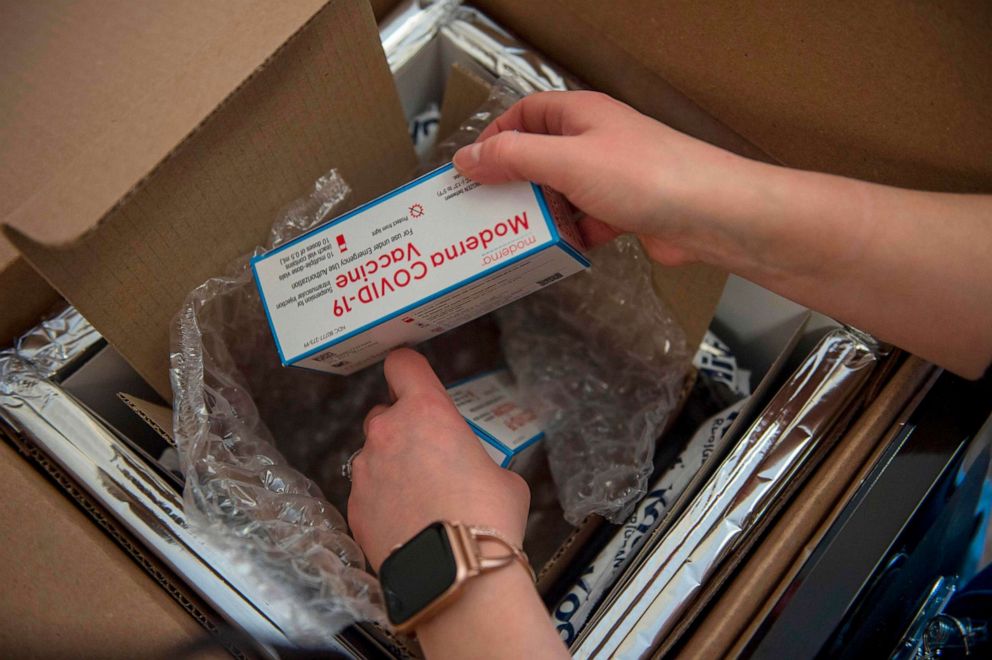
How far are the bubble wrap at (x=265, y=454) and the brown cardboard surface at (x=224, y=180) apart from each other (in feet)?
0.08

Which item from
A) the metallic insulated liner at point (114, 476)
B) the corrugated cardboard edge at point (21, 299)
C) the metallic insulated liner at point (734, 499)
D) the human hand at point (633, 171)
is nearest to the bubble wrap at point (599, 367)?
the metallic insulated liner at point (734, 499)

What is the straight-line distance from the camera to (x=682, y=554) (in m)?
0.52

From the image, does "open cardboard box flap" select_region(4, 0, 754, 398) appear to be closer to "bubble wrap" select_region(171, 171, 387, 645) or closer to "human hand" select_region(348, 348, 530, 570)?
"bubble wrap" select_region(171, 171, 387, 645)

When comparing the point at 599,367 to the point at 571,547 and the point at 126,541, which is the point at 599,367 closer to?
the point at 571,547

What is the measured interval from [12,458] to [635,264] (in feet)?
2.01

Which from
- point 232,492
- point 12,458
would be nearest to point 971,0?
point 232,492

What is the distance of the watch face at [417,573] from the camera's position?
1.42 ft

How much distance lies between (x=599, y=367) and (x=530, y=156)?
0.38 m

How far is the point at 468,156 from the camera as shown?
487mm

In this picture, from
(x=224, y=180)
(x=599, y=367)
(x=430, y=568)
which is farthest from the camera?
(x=599, y=367)

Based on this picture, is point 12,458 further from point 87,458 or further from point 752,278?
point 752,278

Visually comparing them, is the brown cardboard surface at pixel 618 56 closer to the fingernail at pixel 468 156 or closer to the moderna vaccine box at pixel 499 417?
the fingernail at pixel 468 156

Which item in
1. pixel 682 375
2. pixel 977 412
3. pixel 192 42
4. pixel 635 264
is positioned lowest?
pixel 977 412

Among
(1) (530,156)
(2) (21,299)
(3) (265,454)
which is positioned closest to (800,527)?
(1) (530,156)
